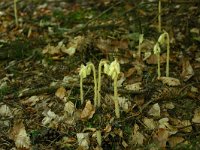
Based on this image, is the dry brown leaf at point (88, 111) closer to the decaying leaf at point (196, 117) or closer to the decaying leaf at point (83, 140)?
the decaying leaf at point (83, 140)

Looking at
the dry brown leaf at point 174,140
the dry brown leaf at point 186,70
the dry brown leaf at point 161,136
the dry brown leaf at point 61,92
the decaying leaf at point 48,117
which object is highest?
the dry brown leaf at point 186,70

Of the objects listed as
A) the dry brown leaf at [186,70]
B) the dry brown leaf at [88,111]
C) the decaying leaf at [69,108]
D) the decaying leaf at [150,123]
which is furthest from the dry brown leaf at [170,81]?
the decaying leaf at [69,108]

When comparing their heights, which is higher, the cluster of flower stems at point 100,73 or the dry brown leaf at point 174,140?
the cluster of flower stems at point 100,73

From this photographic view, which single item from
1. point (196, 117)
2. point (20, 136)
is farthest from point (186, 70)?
point (20, 136)

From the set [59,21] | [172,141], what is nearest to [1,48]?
[59,21]

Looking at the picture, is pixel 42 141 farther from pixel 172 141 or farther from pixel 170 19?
pixel 170 19

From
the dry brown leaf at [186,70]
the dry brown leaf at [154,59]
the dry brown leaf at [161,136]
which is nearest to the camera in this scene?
the dry brown leaf at [161,136]

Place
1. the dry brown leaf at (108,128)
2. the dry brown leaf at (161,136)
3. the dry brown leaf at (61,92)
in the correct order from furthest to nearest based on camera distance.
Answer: the dry brown leaf at (61,92)
the dry brown leaf at (108,128)
the dry brown leaf at (161,136)
